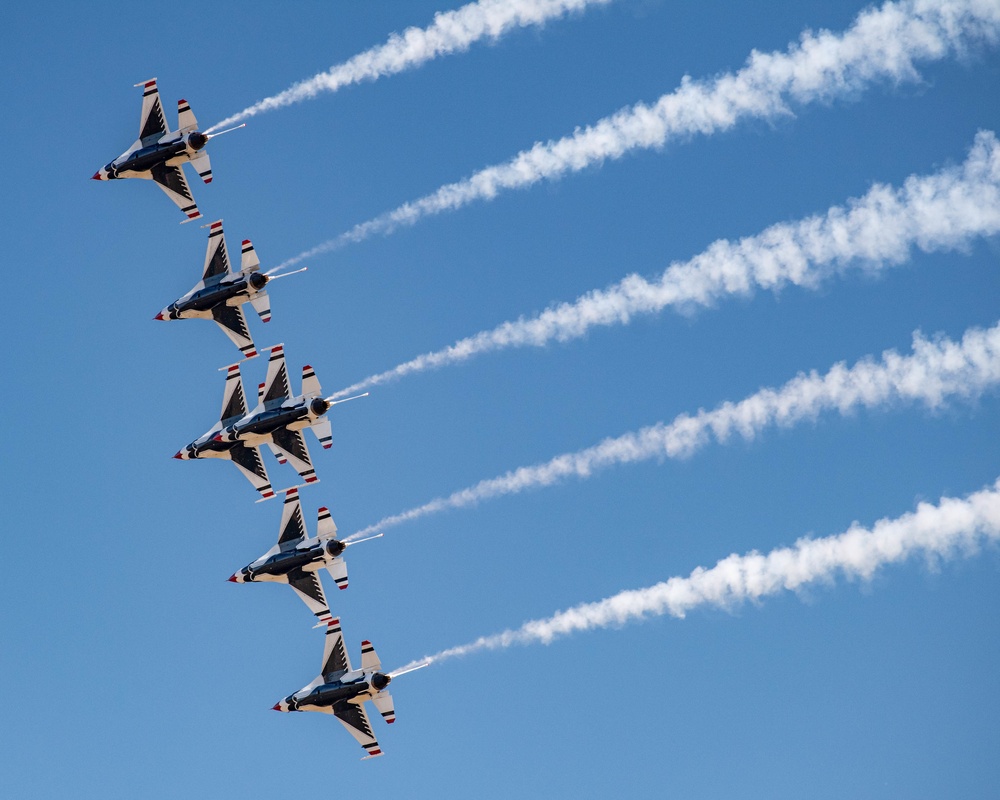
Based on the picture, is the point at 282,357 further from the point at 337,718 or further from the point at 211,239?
the point at 337,718

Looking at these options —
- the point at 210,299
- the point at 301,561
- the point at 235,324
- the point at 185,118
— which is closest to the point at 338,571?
the point at 301,561

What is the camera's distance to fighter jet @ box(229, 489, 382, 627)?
95.2 m

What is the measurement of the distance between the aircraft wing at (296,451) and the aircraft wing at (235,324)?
3675 mm

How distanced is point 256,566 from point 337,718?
22.5 feet

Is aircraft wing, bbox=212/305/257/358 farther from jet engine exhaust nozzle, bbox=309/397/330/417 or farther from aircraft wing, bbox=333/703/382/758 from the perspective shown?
aircraft wing, bbox=333/703/382/758

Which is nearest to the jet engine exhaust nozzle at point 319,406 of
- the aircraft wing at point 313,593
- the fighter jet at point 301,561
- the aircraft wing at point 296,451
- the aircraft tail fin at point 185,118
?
the aircraft wing at point 296,451

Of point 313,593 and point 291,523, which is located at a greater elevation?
point 291,523

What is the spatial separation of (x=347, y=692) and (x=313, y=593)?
4.84 metres

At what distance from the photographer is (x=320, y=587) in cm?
9694

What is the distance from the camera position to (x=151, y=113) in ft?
316

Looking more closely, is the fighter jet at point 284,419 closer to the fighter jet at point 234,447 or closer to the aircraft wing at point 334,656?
the fighter jet at point 234,447

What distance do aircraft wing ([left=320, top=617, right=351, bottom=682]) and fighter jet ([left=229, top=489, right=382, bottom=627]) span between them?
762 mm

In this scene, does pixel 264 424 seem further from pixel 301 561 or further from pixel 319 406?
pixel 301 561

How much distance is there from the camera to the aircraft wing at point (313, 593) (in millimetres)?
96750
